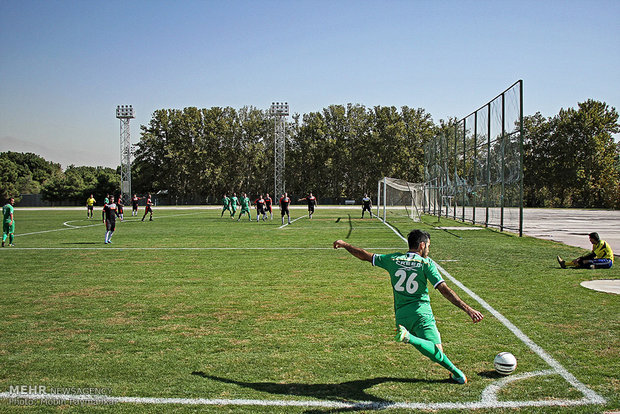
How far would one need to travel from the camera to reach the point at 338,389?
4758 mm

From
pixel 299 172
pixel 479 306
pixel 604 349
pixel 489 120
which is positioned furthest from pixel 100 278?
pixel 299 172

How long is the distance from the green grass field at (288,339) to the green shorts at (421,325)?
495 mm

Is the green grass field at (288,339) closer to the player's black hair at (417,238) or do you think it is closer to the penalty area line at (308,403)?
the penalty area line at (308,403)

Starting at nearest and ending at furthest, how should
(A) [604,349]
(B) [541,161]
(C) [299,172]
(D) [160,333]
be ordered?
(A) [604,349]
(D) [160,333]
(B) [541,161]
(C) [299,172]

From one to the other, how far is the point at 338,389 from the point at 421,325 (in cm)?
101

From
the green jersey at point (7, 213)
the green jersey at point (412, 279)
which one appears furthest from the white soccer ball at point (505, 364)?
the green jersey at point (7, 213)

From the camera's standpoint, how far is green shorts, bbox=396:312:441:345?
4754mm

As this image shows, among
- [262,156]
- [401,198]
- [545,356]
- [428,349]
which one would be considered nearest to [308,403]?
[428,349]

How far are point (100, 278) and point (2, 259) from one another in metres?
5.50

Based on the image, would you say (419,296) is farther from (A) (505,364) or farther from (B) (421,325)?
(A) (505,364)

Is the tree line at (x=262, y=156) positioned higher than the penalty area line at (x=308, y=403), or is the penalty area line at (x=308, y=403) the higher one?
the tree line at (x=262, y=156)

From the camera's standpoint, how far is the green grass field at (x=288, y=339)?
4.59m

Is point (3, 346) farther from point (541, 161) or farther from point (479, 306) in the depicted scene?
point (541, 161)

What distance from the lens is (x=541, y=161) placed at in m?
83.1
